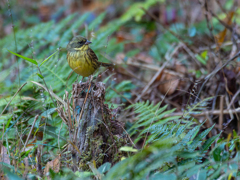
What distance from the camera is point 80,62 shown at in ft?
12.1

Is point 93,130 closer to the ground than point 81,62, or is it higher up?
closer to the ground

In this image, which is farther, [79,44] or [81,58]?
[79,44]

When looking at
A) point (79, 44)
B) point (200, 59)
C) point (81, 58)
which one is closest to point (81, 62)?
point (81, 58)

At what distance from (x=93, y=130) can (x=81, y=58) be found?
1434 mm

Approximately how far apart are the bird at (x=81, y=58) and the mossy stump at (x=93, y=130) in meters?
1.01

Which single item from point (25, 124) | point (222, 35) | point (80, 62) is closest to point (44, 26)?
point (80, 62)

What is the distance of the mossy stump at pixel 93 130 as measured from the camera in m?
2.52

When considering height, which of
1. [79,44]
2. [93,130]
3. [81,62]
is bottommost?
[93,130]

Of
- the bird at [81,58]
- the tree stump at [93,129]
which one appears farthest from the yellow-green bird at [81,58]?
the tree stump at [93,129]

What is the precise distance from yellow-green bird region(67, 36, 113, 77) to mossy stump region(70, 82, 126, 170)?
3.33 feet

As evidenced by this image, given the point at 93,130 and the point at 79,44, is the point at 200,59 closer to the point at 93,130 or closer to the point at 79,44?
the point at 79,44

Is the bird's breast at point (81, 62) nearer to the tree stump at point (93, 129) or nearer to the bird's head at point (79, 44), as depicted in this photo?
the bird's head at point (79, 44)

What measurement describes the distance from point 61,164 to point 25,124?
1091mm

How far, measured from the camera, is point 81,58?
12.2ft
